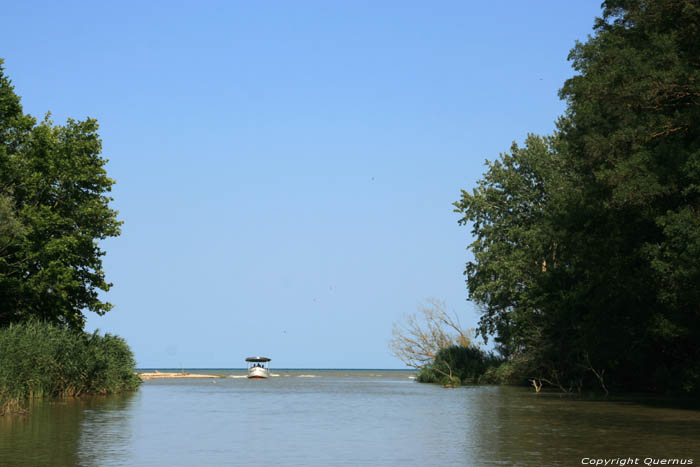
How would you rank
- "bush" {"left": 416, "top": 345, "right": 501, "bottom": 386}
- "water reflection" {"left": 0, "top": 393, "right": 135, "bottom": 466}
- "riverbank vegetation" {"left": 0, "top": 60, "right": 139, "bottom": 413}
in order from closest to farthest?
"water reflection" {"left": 0, "top": 393, "right": 135, "bottom": 466} < "riverbank vegetation" {"left": 0, "top": 60, "right": 139, "bottom": 413} < "bush" {"left": 416, "top": 345, "right": 501, "bottom": 386}

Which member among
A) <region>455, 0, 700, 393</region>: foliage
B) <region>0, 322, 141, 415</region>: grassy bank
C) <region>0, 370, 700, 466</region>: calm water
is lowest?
<region>0, 370, 700, 466</region>: calm water

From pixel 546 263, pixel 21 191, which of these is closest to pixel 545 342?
pixel 546 263

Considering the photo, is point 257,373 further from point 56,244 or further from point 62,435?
point 62,435

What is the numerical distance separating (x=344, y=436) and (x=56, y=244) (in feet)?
78.2

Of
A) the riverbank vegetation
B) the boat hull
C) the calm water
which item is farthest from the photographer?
the boat hull

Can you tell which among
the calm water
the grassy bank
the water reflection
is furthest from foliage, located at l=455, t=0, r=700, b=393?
the grassy bank

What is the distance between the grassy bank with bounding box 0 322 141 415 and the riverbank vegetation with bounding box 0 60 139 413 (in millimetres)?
75

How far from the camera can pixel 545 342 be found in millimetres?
56875

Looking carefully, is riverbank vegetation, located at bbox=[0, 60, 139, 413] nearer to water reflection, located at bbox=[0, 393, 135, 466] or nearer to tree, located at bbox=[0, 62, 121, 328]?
tree, located at bbox=[0, 62, 121, 328]

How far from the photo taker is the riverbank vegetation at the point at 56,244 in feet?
125

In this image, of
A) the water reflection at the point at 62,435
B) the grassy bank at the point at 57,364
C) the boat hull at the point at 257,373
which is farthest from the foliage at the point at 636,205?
the boat hull at the point at 257,373

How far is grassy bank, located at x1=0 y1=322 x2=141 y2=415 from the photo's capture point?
2864 cm

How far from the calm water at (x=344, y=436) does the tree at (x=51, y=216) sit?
8.84 meters

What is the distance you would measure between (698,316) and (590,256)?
6.19 meters
